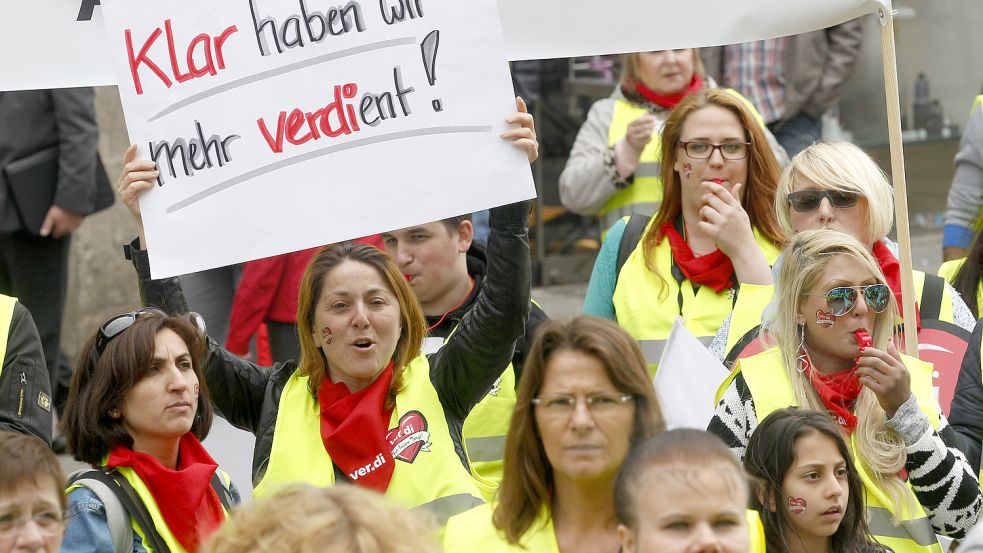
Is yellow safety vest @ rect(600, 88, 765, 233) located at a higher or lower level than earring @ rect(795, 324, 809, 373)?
higher

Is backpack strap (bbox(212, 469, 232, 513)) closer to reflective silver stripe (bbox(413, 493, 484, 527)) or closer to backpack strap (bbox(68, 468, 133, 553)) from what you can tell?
backpack strap (bbox(68, 468, 133, 553))

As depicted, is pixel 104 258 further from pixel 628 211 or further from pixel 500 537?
pixel 500 537

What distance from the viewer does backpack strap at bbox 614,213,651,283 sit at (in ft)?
18.5

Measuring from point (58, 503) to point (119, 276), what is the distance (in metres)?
5.99

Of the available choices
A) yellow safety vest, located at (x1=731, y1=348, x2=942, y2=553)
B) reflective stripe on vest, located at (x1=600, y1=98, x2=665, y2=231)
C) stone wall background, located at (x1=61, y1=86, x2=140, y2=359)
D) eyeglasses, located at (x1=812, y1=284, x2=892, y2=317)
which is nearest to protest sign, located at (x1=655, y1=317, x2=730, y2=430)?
yellow safety vest, located at (x1=731, y1=348, x2=942, y2=553)

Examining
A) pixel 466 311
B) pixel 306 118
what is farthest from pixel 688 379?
pixel 306 118

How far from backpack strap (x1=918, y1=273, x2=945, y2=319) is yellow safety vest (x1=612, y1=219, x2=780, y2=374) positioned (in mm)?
528

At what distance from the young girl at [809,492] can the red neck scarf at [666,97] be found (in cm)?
301

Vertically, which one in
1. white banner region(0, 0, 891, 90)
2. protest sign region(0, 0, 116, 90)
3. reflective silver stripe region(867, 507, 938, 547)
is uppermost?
protest sign region(0, 0, 116, 90)

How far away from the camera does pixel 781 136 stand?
8.35 meters

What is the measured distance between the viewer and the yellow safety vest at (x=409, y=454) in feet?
14.3

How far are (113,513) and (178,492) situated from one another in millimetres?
230

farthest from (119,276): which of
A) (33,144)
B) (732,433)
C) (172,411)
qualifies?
(732,433)

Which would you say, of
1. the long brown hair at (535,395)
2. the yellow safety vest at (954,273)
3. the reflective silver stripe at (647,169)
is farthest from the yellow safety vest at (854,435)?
the reflective silver stripe at (647,169)
